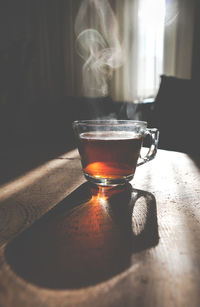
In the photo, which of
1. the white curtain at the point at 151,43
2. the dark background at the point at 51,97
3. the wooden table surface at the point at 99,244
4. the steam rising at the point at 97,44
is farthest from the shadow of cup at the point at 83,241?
the steam rising at the point at 97,44

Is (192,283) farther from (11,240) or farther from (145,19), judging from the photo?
(145,19)

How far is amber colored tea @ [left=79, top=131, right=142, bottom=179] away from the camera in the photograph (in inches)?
17.1

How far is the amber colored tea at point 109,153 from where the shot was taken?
43 centimetres

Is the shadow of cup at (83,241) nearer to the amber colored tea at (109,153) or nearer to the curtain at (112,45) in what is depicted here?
the amber colored tea at (109,153)

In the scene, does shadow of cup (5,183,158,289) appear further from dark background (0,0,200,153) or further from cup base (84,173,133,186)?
dark background (0,0,200,153)

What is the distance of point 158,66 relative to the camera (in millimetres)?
2926

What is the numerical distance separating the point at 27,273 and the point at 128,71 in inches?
121

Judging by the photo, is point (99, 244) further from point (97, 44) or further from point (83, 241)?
point (97, 44)

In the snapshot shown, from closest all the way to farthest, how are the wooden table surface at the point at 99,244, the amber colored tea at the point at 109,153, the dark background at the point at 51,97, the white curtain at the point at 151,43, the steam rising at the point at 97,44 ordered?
the wooden table surface at the point at 99,244 → the amber colored tea at the point at 109,153 → the dark background at the point at 51,97 → the white curtain at the point at 151,43 → the steam rising at the point at 97,44

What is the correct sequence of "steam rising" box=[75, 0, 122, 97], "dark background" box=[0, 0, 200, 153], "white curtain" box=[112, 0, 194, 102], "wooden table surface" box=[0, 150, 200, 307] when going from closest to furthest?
"wooden table surface" box=[0, 150, 200, 307], "dark background" box=[0, 0, 200, 153], "white curtain" box=[112, 0, 194, 102], "steam rising" box=[75, 0, 122, 97]

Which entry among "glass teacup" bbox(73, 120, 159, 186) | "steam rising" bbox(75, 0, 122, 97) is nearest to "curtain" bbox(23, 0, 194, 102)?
"steam rising" bbox(75, 0, 122, 97)

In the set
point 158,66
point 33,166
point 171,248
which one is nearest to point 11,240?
point 171,248

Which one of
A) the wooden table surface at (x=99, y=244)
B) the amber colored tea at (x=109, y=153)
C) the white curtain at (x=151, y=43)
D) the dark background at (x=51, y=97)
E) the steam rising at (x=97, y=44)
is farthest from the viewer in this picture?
the steam rising at (x=97, y=44)

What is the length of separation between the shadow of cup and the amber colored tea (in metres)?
0.05
